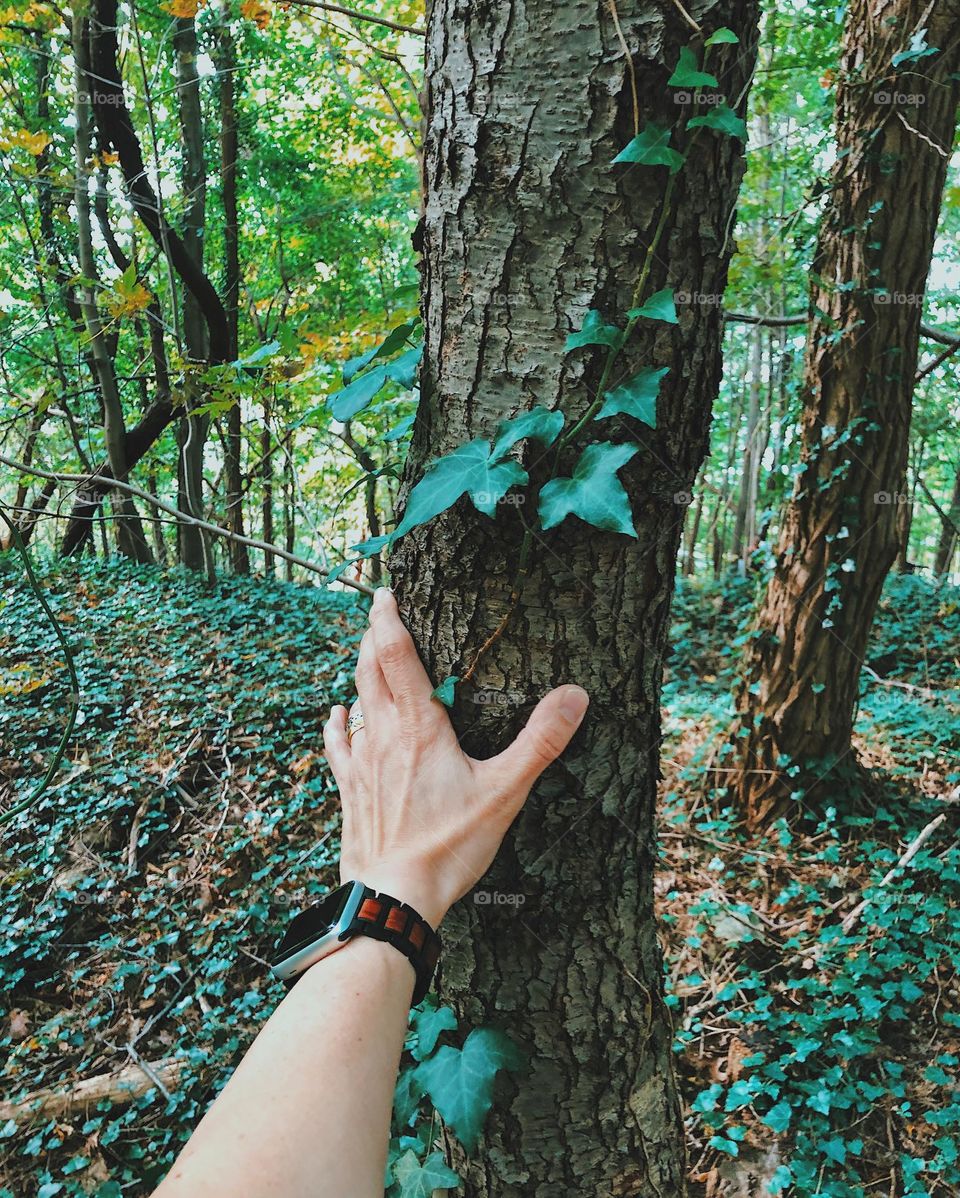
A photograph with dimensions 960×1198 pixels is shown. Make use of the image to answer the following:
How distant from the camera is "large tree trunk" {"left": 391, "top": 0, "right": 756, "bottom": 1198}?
1.08 m

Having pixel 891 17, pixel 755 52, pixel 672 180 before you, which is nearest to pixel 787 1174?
pixel 672 180

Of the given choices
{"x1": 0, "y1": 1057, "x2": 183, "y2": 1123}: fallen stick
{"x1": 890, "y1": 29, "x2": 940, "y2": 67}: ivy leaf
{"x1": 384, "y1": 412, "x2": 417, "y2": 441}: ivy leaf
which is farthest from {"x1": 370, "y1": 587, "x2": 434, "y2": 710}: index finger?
{"x1": 890, "y1": 29, "x2": 940, "y2": 67}: ivy leaf

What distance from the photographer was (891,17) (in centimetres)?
311

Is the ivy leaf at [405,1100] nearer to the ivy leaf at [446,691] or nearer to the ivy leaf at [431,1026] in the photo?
the ivy leaf at [431,1026]

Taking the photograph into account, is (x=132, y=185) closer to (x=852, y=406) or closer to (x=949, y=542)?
(x=852, y=406)

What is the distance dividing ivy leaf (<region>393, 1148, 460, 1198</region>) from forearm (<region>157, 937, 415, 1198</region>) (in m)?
0.58

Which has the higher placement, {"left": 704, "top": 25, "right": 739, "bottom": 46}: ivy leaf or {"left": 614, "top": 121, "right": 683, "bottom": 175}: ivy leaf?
{"left": 704, "top": 25, "right": 739, "bottom": 46}: ivy leaf

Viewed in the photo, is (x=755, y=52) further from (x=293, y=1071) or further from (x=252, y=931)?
(x=252, y=931)

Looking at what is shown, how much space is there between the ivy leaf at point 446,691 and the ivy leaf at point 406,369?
1.67ft

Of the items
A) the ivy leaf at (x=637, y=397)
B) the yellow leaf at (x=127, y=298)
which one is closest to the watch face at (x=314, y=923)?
the ivy leaf at (x=637, y=397)

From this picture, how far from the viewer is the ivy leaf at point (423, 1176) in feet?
4.51

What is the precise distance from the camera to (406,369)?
130cm

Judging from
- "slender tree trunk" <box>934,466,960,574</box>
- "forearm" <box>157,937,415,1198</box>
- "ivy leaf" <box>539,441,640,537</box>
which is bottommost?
"slender tree trunk" <box>934,466,960,574</box>

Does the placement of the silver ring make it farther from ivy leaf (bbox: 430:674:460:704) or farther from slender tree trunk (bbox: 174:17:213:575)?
slender tree trunk (bbox: 174:17:213:575)
